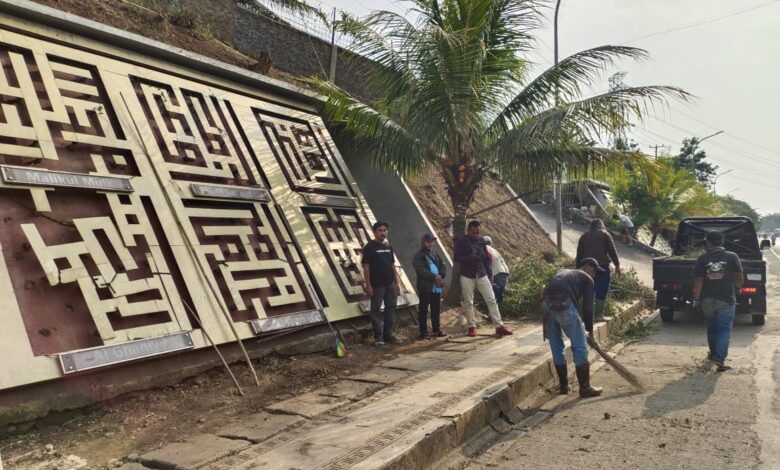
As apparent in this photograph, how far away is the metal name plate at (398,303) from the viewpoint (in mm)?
7309

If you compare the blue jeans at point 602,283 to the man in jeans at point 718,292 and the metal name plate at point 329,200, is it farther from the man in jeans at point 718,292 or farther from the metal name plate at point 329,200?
the metal name plate at point 329,200

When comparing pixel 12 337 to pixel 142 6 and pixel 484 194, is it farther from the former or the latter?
pixel 484 194

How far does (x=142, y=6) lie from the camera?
31.9 feet

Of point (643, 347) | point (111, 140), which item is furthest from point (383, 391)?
point (643, 347)

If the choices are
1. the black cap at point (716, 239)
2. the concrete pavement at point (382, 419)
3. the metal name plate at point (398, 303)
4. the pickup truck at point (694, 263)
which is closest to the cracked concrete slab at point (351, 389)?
the concrete pavement at point (382, 419)

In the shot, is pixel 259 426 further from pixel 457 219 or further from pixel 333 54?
pixel 333 54

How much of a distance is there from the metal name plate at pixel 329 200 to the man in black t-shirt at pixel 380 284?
103 cm

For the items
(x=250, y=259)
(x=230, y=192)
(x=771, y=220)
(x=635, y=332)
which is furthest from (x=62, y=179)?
(x=771, y=220)

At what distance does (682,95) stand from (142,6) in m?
8.71

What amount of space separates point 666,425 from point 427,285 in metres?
3.58

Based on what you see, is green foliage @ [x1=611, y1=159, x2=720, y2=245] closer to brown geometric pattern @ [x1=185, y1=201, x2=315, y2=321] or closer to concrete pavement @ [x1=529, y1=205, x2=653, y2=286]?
concrete pavement @ [x1=529, y1=205, x2=653, y2=286]

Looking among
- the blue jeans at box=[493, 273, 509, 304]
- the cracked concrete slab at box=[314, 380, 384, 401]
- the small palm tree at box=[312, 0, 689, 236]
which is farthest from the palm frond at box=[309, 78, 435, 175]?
the cracked concrete slab at box=[314, 380, 384, 401]

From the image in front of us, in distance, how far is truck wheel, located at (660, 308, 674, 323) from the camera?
9752 millimetres

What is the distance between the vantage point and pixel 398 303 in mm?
7906
